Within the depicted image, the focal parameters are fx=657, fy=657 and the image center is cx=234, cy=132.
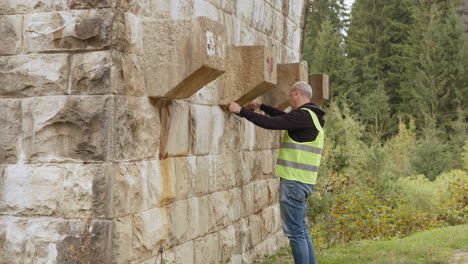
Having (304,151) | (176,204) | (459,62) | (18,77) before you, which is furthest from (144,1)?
(459,62)

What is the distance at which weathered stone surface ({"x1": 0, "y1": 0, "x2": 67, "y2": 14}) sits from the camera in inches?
173

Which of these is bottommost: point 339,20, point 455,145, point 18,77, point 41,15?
point 455,145

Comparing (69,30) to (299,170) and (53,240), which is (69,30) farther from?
(299,170)

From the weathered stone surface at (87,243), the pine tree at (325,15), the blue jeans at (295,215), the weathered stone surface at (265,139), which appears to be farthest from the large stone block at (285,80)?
the pine tree at (325,15)

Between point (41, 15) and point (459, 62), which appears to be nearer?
point (41, 15)

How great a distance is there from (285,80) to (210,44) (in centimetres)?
273

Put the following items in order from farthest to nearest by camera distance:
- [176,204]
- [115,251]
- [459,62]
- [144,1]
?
[459,62]
[176,204]
[144,1]
[115,251]

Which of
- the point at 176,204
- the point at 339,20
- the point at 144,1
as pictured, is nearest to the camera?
the point at 144,1

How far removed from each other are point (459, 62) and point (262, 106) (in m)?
30.9

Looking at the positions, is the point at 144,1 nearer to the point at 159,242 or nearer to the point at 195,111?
the point at 195,111

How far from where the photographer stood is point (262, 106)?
6.72m

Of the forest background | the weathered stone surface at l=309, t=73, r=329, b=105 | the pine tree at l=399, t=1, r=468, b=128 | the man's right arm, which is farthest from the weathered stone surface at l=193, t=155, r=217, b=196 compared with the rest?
the pine tree at l=399, t=1, r=468, b=128

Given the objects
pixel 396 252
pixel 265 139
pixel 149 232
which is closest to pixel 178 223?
pixel 149 232

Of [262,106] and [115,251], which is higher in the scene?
[262,106]
